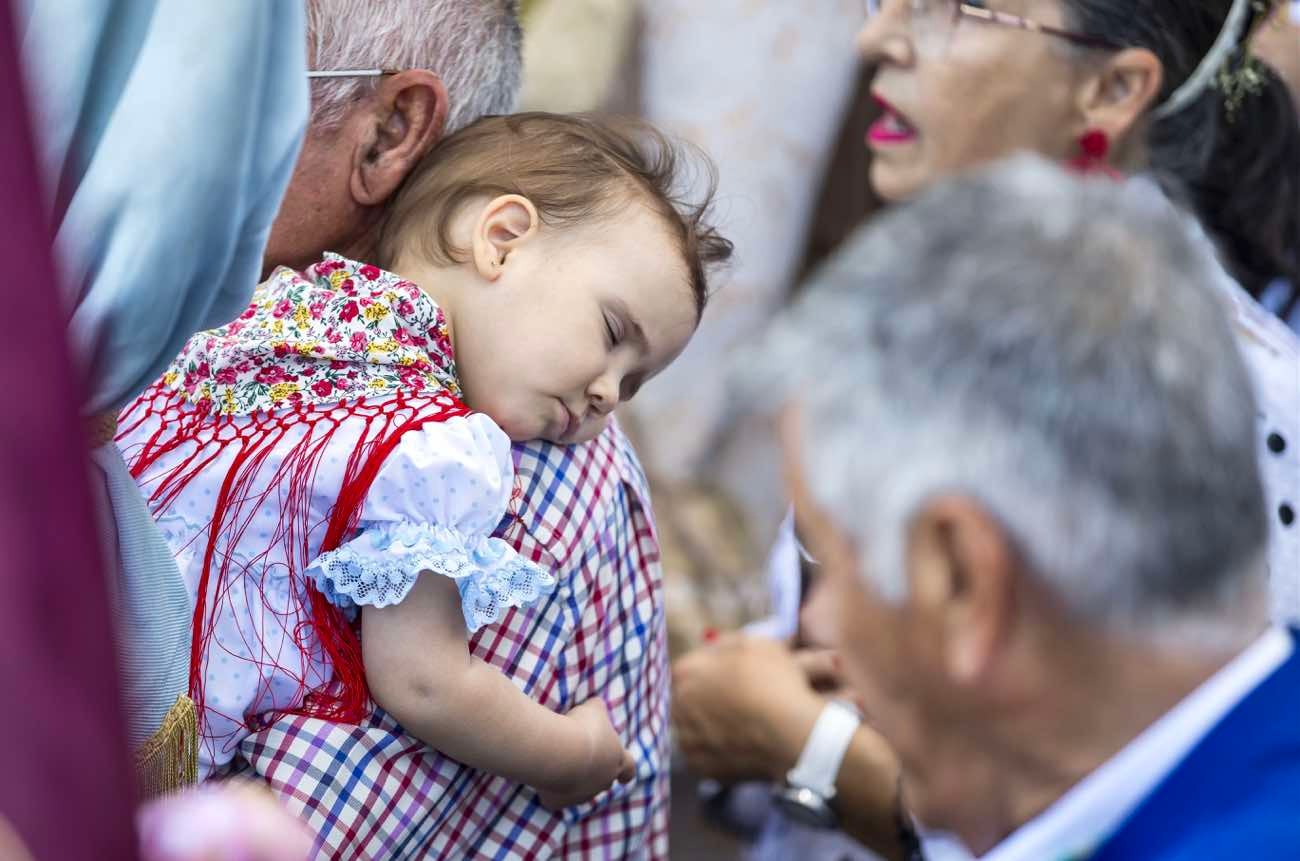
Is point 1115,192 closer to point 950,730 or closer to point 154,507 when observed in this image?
point 950,730

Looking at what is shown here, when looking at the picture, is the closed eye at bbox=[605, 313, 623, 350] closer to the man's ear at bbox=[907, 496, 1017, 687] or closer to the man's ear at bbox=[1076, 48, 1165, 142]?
the man's ear at bbox=[907, 496, 1017, 687]

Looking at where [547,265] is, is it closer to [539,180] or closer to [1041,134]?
[539,180]

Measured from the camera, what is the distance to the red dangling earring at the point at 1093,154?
238 cm

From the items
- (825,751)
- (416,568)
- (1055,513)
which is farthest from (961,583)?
(825,751)

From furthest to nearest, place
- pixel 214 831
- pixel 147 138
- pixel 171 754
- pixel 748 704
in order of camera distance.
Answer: pixel 748 704 < pixel 171 754 < pixel 147 138 < pixel 214 831

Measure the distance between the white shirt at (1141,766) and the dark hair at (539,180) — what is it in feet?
2.52

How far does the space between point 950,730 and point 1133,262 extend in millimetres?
401

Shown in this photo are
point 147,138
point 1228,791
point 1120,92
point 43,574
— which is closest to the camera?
point 43,574

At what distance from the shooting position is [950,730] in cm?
124

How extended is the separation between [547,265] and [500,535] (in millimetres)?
296

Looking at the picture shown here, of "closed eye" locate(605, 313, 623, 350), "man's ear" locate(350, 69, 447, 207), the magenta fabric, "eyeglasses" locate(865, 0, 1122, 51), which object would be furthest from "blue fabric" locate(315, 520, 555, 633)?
"eyeglasses" locate(865, 0, 1122, 51)

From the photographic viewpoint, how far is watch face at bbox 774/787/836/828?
210 cm

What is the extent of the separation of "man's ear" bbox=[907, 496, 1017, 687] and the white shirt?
13 cm

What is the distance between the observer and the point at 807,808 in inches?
83.2
